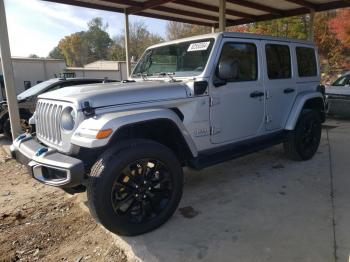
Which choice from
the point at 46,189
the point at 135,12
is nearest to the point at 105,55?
the point at 135,12

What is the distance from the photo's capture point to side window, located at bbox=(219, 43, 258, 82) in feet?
13.0

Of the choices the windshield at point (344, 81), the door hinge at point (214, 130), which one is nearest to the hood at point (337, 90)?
the windshield at point (344, 81)

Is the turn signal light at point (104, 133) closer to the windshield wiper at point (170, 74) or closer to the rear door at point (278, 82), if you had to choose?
the windshield wiper at point (170, 74)

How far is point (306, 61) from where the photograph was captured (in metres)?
5.39

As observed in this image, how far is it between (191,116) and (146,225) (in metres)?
1.26

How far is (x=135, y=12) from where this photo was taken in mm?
9836

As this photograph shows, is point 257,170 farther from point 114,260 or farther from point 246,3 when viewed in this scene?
point 246,3

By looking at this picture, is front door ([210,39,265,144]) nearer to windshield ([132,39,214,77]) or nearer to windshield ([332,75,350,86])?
windshield ([132,39,214,77])

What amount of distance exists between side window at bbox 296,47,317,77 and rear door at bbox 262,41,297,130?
10.8 inches

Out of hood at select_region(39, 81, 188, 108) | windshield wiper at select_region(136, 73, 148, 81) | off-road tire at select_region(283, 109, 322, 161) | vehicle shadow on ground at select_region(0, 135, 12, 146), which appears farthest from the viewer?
vehicle shadow on ground at select_region(0, 135, 12, 146)

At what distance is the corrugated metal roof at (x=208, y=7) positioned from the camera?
29.8 ft

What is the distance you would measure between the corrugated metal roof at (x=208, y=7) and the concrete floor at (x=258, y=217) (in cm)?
556

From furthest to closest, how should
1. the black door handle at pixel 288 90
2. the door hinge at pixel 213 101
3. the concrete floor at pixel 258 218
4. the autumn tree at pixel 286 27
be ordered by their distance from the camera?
1. the autumn tree at pixel 286 27
2. the black door handle at pixel 288 90
3. the door hinge at pixel 213 101
4. the concrete floor at pixel 258 218

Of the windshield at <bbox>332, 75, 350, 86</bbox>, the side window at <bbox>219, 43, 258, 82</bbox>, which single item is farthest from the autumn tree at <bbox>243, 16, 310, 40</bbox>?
the side window at <bbox>219, 43, 258, 82</bbox>
